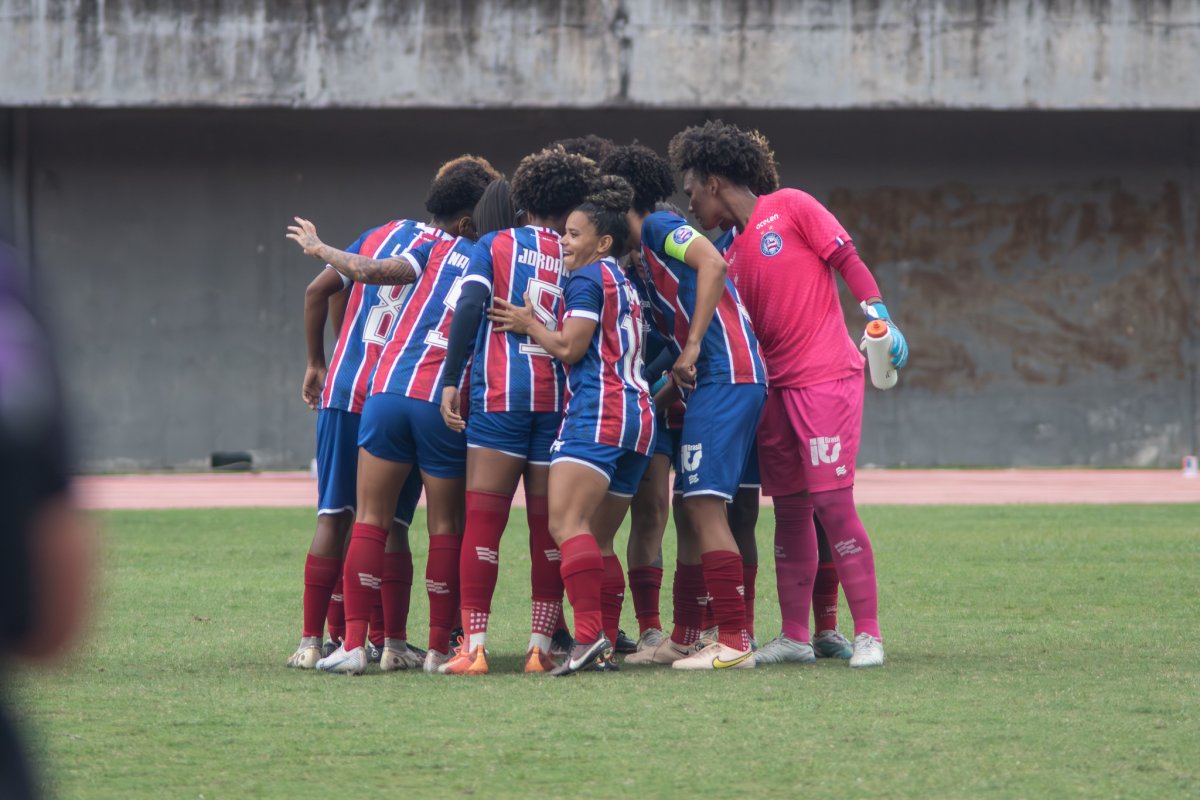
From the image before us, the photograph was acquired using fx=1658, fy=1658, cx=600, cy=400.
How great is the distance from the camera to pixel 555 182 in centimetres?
645

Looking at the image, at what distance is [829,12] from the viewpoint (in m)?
20.1

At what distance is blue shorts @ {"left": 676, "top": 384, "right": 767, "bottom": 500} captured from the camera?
6.27 m

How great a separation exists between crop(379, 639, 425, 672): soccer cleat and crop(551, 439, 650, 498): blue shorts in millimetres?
1033

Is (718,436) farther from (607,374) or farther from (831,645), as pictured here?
(831,645)

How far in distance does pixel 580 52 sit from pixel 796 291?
1416cm

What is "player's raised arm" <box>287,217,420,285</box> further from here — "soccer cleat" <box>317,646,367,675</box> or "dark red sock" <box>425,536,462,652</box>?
"soccer cleat" <box>317,646,367,675</box>

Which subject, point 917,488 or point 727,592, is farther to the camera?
point 917,488

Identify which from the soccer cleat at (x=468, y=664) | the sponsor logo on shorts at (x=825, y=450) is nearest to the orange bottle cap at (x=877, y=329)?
the sponsor logo on shorts at (x=825, y=450)

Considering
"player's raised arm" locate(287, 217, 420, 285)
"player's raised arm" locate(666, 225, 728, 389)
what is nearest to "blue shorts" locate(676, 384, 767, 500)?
"player's raised arm" locate(666, 225, 728, 389)

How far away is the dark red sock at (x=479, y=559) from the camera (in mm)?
6234

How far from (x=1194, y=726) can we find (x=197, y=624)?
4586 millimetres

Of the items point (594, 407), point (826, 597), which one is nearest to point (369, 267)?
point (594, 407)

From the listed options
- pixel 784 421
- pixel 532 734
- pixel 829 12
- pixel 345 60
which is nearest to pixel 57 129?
pixel 345 60

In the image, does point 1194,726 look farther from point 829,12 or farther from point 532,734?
point 829,12
